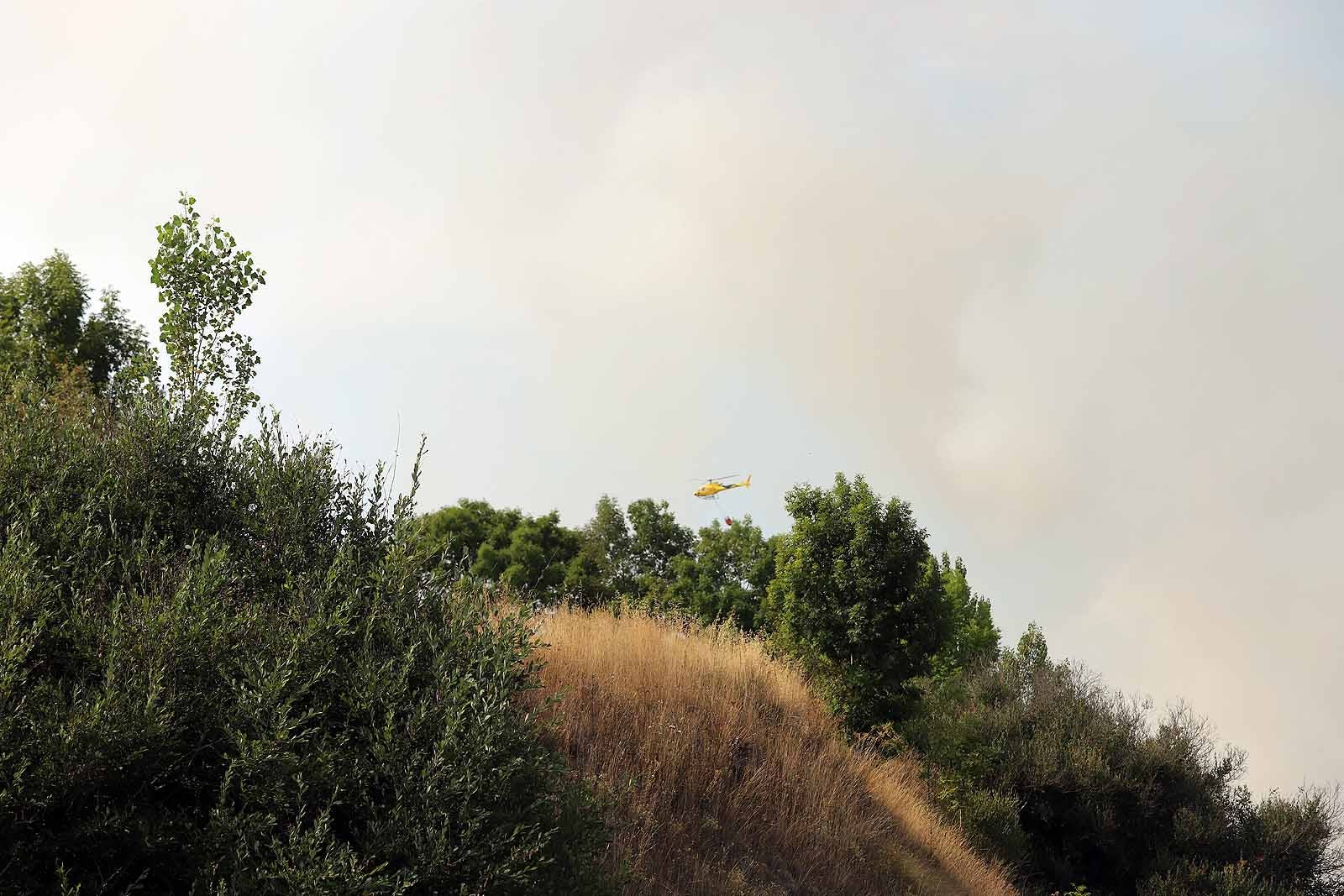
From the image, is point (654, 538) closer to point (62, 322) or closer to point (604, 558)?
point (604, 558)

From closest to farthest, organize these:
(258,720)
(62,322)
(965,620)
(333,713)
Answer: (258,720)
(333,713)
(62,322)
(965,620)

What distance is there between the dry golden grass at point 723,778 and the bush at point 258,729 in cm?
391

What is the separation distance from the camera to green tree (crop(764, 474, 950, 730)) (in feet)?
82.5

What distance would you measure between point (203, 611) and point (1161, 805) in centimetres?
2579

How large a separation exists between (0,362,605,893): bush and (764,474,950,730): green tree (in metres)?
17.2

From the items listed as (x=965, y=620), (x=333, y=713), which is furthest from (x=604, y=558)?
(x=333, y=713)

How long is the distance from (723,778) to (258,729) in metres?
9.12

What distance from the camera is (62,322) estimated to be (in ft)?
97.7

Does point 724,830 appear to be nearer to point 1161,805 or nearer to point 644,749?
point 644,749

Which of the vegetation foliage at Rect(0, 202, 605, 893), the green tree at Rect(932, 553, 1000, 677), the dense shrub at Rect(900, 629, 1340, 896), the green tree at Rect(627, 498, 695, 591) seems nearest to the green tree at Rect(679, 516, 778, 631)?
the green tree at Rect(627, 498, 695, 591)

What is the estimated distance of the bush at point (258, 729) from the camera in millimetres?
7082

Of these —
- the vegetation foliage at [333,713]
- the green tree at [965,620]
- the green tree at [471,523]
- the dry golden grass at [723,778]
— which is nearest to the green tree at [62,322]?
the vegetation foliage at [333,713]

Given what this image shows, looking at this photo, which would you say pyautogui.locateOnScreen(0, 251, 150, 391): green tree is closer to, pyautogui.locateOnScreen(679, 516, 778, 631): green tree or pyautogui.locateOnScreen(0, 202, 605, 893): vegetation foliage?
pyautogui.locateOnScreen(0, 202, 605, 893): vegetation foliage

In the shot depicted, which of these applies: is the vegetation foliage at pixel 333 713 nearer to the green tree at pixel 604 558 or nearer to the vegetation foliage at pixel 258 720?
the vegetation foliage at pixel 258 720
